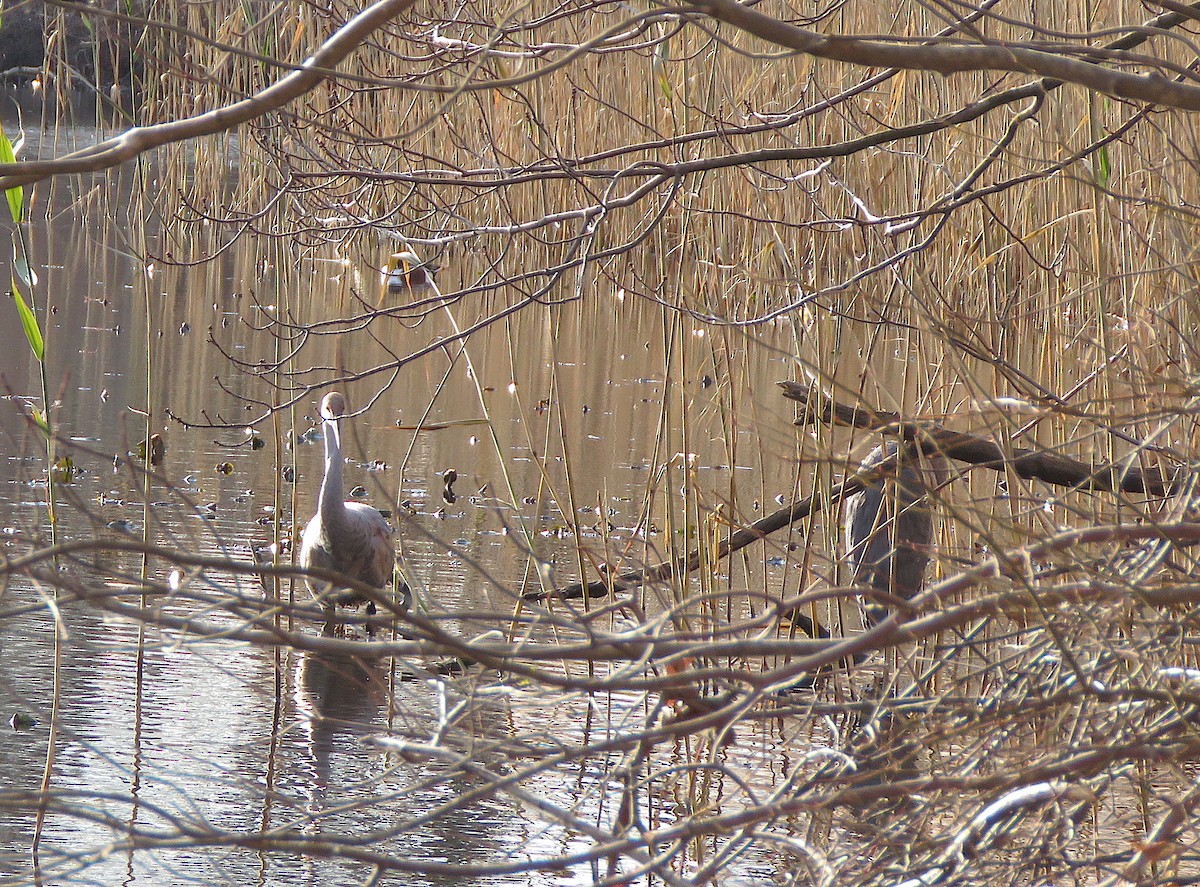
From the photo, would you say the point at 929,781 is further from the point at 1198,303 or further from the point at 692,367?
the point at 692,367

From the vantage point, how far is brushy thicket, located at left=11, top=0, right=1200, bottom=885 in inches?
44.5

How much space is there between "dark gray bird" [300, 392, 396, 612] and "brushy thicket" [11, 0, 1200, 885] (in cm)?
42

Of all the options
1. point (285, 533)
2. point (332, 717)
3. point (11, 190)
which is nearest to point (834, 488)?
point (332, 717)

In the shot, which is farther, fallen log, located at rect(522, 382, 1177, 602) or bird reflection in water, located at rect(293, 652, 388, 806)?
bird reflection in water, located at rect(293, 652, 388, 806)

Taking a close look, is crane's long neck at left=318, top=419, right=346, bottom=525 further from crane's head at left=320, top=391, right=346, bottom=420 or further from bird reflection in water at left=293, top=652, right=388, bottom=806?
bird reflection in water at left=293, top=652, right=388, bottom=806

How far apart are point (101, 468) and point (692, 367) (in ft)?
8.96

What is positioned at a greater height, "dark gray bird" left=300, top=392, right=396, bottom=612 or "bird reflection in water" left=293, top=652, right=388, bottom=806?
"dark gray bird" left=300, top=392, right=396, bottom=612

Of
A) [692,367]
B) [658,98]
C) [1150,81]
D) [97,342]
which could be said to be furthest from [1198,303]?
[97,342]

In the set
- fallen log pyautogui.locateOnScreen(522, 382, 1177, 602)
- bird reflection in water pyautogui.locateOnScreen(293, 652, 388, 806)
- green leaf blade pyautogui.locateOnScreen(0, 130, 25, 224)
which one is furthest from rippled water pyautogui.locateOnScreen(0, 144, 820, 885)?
green leaf blade pyautogui.locateOnScreen(0, 130, 25, 224)

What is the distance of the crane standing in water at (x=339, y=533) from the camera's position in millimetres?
3637

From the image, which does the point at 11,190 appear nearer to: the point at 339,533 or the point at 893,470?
the point at 893,470

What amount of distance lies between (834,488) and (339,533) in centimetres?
137

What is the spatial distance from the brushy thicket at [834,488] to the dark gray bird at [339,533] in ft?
1.37

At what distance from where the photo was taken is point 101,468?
442 cm
